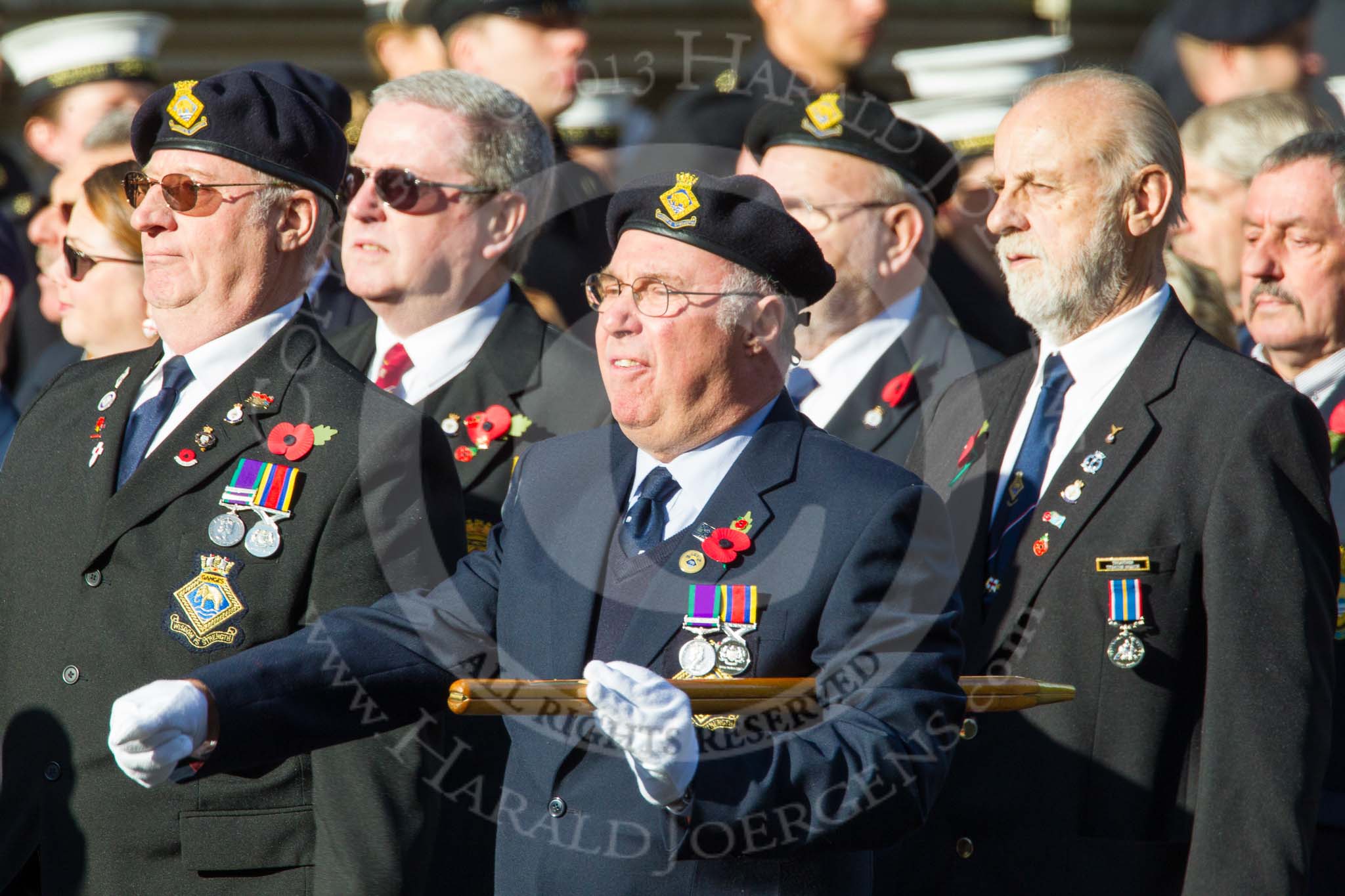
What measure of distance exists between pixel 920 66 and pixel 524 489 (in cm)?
534

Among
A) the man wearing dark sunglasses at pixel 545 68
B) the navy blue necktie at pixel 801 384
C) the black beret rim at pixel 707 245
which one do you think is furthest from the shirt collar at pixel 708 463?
the man wearing dark sunglasses at pixel 545 68

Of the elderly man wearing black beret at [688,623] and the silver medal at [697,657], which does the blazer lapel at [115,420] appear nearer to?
the elderly man wearing black beret at [688,623]

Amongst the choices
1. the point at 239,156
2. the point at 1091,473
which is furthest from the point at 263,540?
the point at 1091,473

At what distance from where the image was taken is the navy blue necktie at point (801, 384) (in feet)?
17.7

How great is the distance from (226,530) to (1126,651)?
6.65 feet

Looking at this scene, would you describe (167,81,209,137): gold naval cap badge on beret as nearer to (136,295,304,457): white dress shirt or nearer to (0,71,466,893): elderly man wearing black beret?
(0,71,466,893): elderly man wearing black beret

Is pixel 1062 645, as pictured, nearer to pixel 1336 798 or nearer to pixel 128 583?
pixel 1336 798

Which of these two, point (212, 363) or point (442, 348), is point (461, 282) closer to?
point (442, 348)

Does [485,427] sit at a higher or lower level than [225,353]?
lower

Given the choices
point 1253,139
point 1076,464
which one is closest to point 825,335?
point 1076,464

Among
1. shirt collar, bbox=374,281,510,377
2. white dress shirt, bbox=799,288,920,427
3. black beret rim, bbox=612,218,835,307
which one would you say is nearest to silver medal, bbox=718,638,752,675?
black beret rim, bbox=612,218,835,307

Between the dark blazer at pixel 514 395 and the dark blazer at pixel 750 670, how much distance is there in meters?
1.12

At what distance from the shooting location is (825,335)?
5.54 meters

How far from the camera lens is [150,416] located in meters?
4.25
